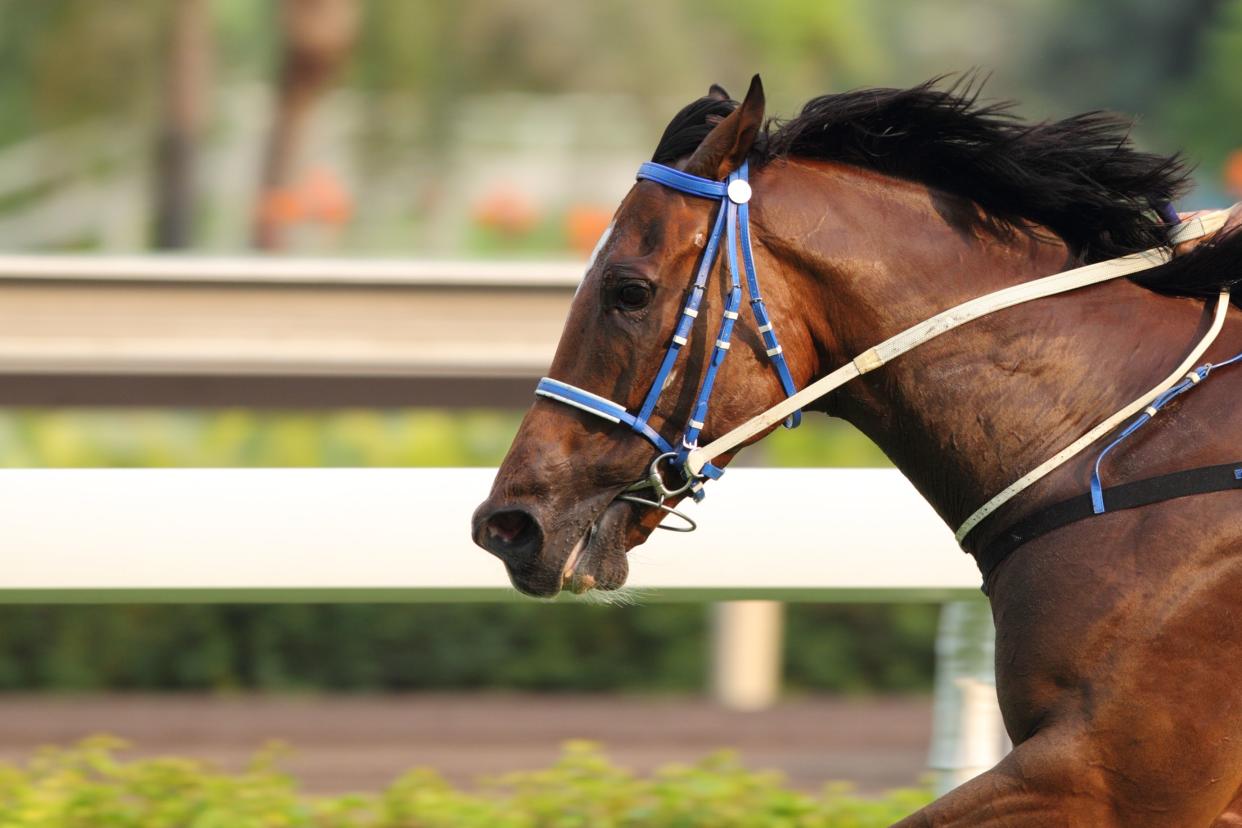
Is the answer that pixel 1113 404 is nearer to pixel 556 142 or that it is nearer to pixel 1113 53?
pixel 556 142

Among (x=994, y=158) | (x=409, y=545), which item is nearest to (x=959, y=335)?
(x=994, y=158)

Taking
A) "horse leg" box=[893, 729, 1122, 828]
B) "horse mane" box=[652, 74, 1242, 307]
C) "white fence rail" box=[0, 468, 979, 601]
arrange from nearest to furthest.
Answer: "horse leg" box=[893, 729, 1122, 828] → "horse mane" box=[652, 74, 1242, 307] → "white fence rail" box=[0, 468, 979, 601]

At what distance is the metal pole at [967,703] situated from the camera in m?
3.79

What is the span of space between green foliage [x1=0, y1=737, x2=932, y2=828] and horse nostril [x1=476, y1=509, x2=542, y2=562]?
134cm

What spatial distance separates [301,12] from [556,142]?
1.32 m

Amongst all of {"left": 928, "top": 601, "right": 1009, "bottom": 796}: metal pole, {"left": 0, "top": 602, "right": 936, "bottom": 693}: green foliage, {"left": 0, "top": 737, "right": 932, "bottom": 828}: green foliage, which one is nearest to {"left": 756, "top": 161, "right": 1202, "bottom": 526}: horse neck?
{"left": 928, "top": 601, "right": 1009, "bottom": 796}: metal pole

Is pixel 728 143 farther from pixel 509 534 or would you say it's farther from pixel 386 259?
pixel 386 259

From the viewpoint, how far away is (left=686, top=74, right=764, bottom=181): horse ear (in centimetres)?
283

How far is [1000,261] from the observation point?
2.94 meters

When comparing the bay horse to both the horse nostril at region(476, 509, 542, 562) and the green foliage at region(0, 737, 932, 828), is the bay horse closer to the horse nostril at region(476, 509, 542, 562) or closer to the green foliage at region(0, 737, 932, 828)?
the horse nostril at region(476, 509, 542, 562)

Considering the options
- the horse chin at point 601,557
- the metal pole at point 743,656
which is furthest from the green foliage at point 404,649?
the horse chin at point 601,557

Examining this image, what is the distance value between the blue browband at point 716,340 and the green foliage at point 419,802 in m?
1.48

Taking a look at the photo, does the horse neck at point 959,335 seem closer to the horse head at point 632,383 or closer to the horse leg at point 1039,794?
the horse head at point 632,383

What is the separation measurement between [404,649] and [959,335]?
4339mm
